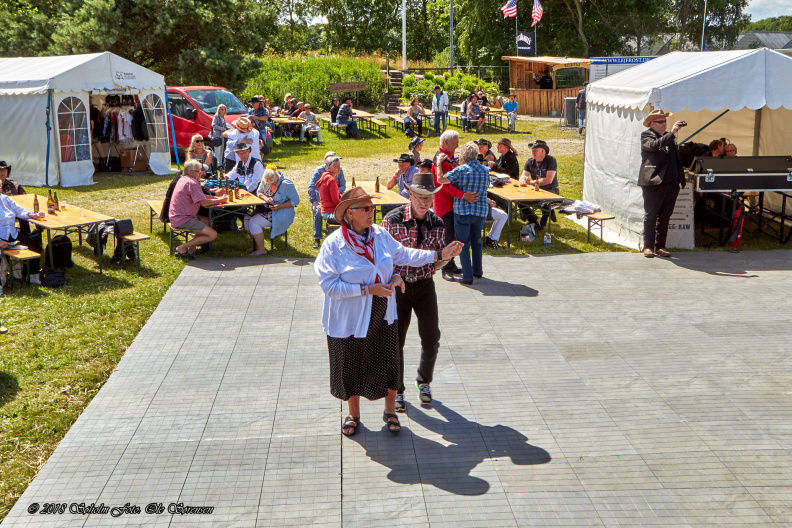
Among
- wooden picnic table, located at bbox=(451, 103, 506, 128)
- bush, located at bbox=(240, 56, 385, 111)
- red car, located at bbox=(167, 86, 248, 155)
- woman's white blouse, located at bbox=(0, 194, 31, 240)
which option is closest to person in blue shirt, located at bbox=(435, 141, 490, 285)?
woman's white blouse, located at bbox=(0, 194, 31, 240)

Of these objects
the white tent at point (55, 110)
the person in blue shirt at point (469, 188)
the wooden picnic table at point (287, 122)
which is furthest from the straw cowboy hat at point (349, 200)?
the wooden picnic table at point (287, 122)

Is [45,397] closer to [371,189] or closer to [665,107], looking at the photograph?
[371,189]

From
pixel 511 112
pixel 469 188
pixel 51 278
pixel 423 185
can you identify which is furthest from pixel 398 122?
pixel 423 185

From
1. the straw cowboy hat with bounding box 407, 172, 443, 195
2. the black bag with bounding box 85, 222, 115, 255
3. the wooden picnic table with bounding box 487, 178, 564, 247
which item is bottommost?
the black bag with bounding box 85, 222, 115, 255

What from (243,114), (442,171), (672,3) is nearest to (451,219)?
(442,171)

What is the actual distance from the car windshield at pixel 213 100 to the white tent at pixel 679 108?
35.5 feet

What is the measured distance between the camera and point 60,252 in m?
9.73

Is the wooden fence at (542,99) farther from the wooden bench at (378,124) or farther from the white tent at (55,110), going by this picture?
the white tent at (55,110)

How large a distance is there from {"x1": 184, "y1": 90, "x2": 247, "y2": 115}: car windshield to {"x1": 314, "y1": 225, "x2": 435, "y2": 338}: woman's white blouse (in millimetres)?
16276

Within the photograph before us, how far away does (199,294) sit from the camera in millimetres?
8883

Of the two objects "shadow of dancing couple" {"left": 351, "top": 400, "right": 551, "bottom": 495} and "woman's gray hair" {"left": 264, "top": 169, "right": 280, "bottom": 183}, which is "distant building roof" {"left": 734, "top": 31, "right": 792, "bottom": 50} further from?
"shadow of dancing couple" {"left": 351, "top": 400, "right": 551, "bottom": 495}

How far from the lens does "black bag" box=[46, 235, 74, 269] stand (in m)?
9.69

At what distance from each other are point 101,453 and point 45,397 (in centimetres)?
126

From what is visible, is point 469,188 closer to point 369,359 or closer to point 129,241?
point 369,359
